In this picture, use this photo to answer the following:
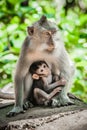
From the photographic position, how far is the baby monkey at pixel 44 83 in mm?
5223

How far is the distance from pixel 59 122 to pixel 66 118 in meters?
0.15

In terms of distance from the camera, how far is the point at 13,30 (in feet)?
30.5

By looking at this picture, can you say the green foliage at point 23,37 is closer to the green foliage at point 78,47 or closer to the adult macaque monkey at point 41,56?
the green foliage at point 78,47

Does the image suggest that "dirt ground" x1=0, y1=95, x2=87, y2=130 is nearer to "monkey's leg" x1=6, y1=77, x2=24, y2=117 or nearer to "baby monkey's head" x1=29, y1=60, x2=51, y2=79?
"monkey's leg" x1=6, y1=77, x2=24, y2=117

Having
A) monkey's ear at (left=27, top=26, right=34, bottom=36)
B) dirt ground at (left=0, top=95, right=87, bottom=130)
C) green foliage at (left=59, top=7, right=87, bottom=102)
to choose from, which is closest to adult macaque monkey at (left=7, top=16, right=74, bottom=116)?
monkey's ear at (left=27, top=26, right=34, bottom=36)

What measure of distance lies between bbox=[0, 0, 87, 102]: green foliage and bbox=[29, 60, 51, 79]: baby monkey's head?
286 cm

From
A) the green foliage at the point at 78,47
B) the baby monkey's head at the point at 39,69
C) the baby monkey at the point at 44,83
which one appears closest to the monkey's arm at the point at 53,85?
the baby monkey at the point at 44,83

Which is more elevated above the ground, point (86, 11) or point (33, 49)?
point (86, 11)

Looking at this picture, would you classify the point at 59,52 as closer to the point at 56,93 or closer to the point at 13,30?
the point at 56,93

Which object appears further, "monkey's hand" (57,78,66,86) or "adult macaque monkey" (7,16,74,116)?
"monkey's hand" (57,78,66,86)

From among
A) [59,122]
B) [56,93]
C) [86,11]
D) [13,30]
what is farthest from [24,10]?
[59,122]

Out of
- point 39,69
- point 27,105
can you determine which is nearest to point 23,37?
point 27,105

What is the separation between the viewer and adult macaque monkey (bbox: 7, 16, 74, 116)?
16.1 feet

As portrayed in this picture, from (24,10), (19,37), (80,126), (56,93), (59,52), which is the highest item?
(24,10)
